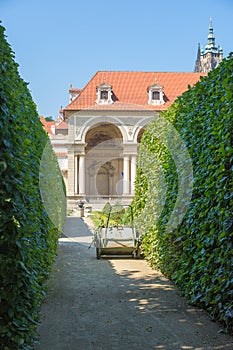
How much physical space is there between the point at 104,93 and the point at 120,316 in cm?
2931

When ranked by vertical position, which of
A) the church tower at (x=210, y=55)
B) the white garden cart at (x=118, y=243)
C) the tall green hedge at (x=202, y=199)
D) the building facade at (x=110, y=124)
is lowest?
the white garden cart at (x=118, y=243)

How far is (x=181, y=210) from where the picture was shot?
5.20 metres

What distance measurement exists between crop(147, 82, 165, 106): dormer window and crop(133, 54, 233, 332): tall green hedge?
2603cm

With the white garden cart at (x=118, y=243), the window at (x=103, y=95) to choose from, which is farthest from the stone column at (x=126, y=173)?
the white garden cart at (x=118, y=243)

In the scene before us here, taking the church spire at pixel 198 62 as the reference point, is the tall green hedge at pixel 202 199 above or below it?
below

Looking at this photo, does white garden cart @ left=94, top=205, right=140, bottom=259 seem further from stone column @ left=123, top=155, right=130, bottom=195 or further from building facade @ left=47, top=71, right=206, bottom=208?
stone column @ left=123, top=155, right=130, bottom=195

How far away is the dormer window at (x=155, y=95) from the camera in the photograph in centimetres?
3225

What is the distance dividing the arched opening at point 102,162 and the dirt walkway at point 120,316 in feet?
96.9

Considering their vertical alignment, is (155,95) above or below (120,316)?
above

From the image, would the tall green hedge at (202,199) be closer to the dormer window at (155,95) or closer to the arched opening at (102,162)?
the dormer window at (155,95)

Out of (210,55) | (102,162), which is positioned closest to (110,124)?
(102,162)

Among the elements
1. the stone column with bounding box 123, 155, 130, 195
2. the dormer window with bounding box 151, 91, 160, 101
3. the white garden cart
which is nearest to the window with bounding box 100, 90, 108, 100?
the dormer window with bounding box 151, 91, 160, 101

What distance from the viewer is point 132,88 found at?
33656 mm

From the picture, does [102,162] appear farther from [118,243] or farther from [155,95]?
[118,243]
